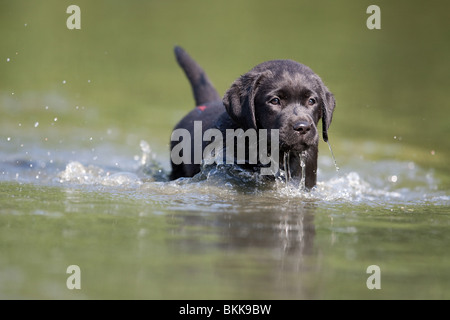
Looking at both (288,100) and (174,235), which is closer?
(174,235)

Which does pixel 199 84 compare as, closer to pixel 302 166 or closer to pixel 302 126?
pixel 302 166

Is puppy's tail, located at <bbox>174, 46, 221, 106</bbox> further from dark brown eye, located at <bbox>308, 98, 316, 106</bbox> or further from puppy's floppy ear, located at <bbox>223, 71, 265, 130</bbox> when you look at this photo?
dark brown eye, located at <bbox>308, 98, 316, 106</bbox>

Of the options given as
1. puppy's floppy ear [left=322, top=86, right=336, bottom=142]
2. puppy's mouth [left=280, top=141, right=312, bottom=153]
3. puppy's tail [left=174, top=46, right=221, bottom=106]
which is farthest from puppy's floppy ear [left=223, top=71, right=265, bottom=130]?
puppy's tail [left=174, top=46, right=221, bottom=106]

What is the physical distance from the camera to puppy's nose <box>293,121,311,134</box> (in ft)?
14.9

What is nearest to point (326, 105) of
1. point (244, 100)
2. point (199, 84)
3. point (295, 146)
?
point (295, 146)

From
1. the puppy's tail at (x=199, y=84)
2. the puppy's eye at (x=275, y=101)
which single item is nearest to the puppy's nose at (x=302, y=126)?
the puppy's eye at (x=275, y=101)

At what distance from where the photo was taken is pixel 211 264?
308cm

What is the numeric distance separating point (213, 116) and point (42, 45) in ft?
23.4

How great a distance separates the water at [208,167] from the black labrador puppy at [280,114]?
0.22 metres

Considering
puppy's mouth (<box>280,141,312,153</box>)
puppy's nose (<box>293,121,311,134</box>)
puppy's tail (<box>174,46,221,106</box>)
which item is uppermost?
puppy's tail (<box>174,46,221,106</box>)

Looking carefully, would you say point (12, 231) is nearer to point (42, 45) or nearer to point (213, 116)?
point (213, 116)

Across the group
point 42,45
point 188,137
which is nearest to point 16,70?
point 42,45

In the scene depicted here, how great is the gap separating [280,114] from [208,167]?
27.5 inches

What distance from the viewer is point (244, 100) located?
15.9ft
